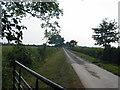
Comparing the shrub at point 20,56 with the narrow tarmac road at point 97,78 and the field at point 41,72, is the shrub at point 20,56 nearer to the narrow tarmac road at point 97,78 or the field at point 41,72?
the field at point 41,72

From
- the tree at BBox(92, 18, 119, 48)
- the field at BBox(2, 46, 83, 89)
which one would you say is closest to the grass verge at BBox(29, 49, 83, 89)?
the field at BBox(2, 46, 83, 89)

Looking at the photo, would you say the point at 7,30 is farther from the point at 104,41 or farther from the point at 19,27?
the point at 104,41

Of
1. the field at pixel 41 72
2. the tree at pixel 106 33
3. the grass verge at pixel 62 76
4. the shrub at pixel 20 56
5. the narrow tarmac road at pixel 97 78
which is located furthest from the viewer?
the tree at pixel 106 33

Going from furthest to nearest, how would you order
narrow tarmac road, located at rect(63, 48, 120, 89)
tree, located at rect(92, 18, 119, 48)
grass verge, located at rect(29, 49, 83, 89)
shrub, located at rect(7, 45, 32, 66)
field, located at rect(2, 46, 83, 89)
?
tree, located at rect(92, 18, 119, 48) < shrub, located at rect(7, 45, 32, 66) < narrow tarmac road, located at rect(63, 48, 120, 89) < grass verge, located at rect(29, 49, 83, 89) < field, located at rect(2, 46, 83, 89)

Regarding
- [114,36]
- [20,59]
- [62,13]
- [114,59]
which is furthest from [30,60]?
[114,36]

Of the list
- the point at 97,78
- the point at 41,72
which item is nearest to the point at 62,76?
the point at 97,78

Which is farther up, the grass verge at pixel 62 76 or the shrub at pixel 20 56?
the shrub at pixel 20 56

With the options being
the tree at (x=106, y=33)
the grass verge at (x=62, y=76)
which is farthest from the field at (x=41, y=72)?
the tree at (x=106, y=33)

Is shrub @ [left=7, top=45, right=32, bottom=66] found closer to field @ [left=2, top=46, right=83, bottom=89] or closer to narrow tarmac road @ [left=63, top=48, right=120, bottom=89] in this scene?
field @ [left=2, top=46, right=83, bottom=89]

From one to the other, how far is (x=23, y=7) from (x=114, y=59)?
68.3 feet

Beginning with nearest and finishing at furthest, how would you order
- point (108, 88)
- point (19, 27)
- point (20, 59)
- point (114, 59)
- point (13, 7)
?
1. point (19, 27)
2. point (13, 7)
3. point (108, 88)
4. point (20, 59)
5. point (114, 59)

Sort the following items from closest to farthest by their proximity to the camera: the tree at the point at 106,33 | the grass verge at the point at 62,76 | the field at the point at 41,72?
the field at the point at 41,72
the grass verge at the point at 62,76
the tree at the point at 106,33

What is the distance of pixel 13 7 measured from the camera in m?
4.91

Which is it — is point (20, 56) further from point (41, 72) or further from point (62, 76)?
point (62, 76)
